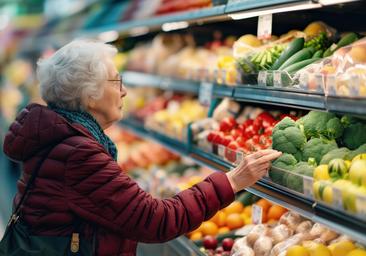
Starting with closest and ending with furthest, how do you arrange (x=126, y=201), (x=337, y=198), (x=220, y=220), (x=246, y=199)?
(x=337, y=198) → (x=126, y=201) → (x=220, y=220) → (x=246, y=199)

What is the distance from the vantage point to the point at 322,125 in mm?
2344

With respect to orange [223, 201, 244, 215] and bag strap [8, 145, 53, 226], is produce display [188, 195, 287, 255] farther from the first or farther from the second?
bag strap [8, 145, 53, 226]

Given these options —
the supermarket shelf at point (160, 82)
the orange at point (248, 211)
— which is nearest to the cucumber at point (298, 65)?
the orange at point (248, 211)

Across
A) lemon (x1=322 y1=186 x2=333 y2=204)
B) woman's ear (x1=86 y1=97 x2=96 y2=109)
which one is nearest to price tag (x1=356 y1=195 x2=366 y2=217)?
lemon (x1=322 y1=186 x2=333 y2=204)

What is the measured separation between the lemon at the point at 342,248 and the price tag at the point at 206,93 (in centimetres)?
130

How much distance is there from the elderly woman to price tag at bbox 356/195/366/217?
1.82 feet

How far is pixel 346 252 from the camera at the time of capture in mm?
2229

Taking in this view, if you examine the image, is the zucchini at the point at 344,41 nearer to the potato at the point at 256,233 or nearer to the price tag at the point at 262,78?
the price tag at the point at 262,78

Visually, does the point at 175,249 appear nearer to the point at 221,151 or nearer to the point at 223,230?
the point at 223,230

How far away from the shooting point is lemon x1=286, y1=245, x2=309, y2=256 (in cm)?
232

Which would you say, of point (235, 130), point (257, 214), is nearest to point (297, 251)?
point (257, 214)

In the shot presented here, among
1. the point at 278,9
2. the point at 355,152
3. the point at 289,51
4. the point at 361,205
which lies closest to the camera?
the point at 361,205

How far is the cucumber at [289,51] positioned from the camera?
2648 millimetres

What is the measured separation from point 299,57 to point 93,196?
1104 millimetres
